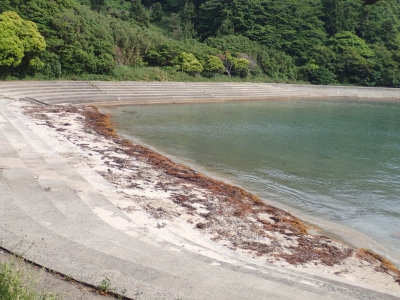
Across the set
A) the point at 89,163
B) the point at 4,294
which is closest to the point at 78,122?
the point at 89,163

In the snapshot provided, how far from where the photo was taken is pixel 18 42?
26.0m

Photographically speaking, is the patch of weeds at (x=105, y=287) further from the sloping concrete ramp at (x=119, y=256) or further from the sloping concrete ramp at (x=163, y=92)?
the sloping concrete ramp at (x=163, y=92)

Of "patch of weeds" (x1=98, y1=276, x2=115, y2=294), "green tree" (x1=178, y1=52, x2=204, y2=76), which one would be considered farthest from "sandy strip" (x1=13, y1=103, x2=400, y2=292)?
"green tree" (x1=178, y1=52, x2=204, y2=76)

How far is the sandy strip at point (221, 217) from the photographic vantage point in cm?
745

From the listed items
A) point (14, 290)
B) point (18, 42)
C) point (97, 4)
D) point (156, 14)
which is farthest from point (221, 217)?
point (156, 14)

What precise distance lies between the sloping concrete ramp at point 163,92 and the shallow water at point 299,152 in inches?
92.3

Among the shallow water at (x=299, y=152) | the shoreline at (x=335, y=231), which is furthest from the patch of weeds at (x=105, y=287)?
the shallow water at (x=299, y=152)

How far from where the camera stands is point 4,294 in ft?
12.5

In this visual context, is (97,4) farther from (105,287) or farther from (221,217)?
(105,287)

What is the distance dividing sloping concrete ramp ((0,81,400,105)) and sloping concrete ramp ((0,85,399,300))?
1751 centimetres

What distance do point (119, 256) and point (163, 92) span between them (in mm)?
29371

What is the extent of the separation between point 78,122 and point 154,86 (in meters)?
15.2

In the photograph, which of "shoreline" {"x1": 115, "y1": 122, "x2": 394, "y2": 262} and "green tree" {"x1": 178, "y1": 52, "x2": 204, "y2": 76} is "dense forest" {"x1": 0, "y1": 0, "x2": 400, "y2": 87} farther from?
"shoreline" {"x1": 115, "y1": 122, "x2": 394, "y2": 262}

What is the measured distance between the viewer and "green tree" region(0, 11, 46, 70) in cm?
2550
